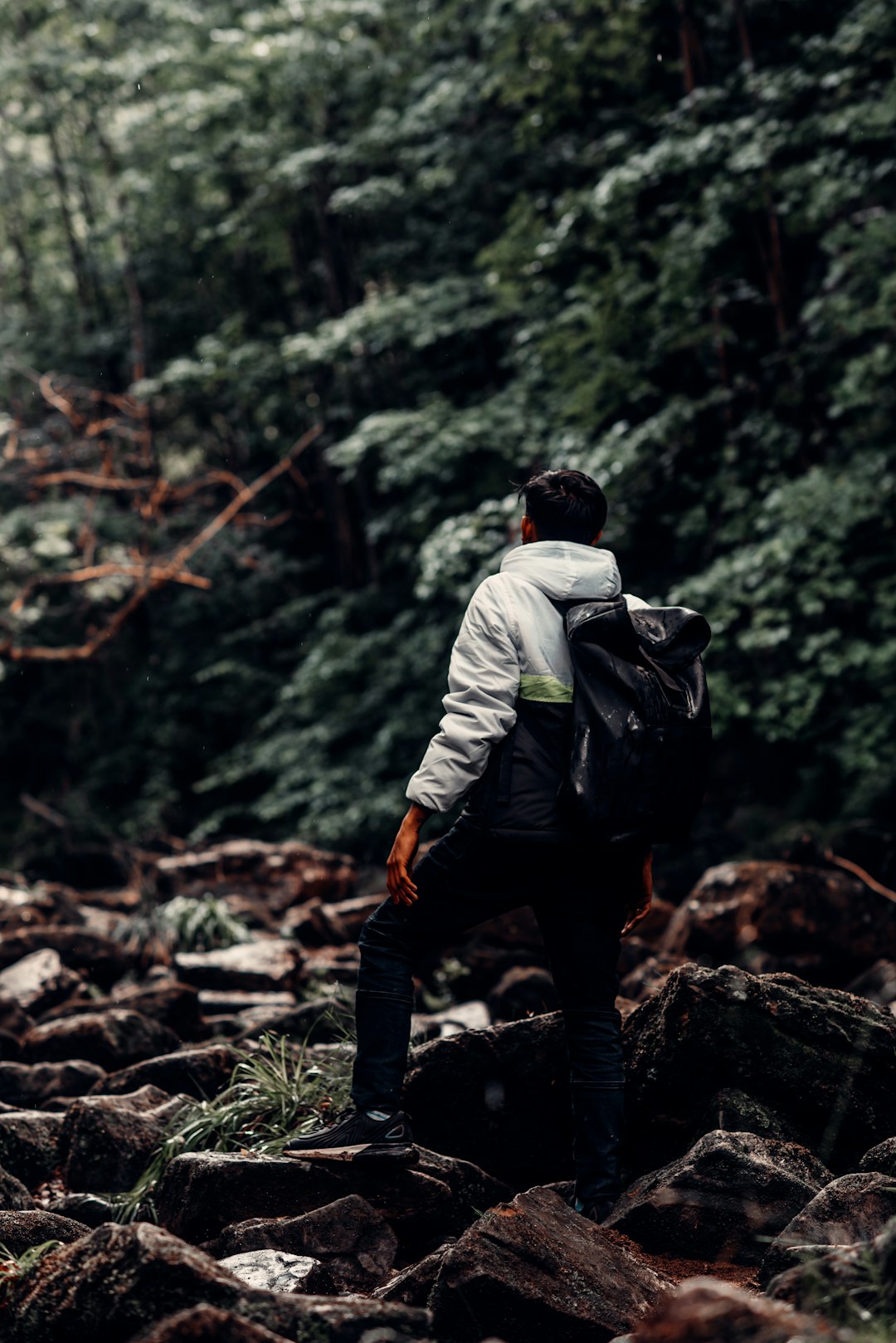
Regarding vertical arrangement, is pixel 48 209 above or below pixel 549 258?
above

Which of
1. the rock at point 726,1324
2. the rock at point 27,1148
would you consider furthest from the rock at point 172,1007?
the rock at point 726,1324

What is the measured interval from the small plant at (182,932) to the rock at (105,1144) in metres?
4.68

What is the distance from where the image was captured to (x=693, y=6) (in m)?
10.7

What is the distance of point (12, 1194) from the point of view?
370 cm

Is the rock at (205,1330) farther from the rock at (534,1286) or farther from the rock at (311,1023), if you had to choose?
the rock at (311,1023)

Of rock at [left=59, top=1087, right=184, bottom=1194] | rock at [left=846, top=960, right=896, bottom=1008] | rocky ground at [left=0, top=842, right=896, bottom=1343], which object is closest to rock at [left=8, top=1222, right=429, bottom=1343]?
rocky ground at [left=0, top=842, right=896, bottom=1343]

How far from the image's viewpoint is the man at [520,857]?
10.2ft

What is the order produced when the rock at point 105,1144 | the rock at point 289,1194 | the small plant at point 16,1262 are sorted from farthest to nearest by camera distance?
the rock at point 105,1144 → the rock at point 289,1194 → the small plant at point 16,1262

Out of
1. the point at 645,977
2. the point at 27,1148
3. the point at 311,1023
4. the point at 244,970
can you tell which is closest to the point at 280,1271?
the point at 27,1148

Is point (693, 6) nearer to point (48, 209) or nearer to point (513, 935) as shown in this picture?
point (513, 935)

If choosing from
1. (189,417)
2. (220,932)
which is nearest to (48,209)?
(189,417)

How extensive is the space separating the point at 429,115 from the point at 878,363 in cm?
692

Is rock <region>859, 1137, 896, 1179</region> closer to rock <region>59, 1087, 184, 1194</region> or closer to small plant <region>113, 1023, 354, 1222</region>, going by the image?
small plant <region>113, 1023, 354, 1222</region>

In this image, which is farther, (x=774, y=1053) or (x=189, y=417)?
(x=189, y=417)
